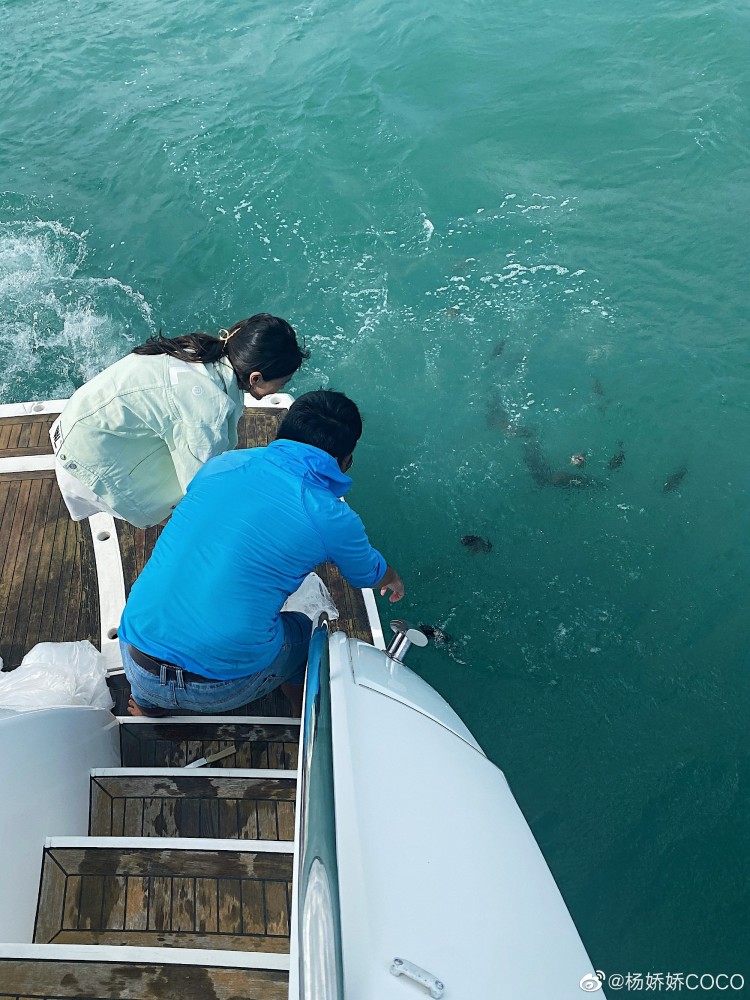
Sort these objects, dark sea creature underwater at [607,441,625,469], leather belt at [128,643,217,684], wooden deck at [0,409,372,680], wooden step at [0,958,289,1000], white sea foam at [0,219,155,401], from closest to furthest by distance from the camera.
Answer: wooden step at [0,958,289,1000], leather belt at [128,643,217,684], wooden deck at [0,409,372,680], dark sea creature underwater at [607,441,625,469], white sea foam at [0,219,155,401]

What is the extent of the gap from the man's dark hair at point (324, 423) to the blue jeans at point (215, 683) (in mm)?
816

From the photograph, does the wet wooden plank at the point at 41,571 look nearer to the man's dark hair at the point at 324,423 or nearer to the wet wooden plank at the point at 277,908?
the wet wooden plank at the point at 277,908

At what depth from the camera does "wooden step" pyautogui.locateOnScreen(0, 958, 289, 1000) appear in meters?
1.88

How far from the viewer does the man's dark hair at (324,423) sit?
2.45m

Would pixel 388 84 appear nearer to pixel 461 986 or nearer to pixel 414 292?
pixel 414 292

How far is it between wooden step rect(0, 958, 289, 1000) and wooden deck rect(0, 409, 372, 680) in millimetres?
1586

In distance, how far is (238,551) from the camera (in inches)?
89.5

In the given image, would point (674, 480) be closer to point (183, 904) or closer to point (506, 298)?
point (506, 298)

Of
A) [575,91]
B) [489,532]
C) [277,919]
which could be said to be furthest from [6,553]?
[575,91]

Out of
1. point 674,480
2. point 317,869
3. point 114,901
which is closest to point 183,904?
point 114,901

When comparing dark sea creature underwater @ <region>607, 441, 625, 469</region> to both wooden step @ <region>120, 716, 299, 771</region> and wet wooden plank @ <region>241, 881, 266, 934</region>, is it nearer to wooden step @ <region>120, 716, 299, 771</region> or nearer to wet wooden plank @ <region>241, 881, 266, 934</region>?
wooden step @ <region>120, 716, 299, 771</region>

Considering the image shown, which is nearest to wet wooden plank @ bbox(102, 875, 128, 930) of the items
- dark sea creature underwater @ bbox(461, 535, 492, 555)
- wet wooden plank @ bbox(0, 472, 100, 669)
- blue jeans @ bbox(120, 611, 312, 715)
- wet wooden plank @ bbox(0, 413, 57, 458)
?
blue jeans @ bbox(120, 611, 312, 715)

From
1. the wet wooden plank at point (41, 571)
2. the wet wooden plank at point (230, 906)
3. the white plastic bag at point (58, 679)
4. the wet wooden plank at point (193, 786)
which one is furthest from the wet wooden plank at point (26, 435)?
the wet wooden plank at point (230, 906)

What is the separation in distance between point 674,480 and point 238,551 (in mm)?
4563
